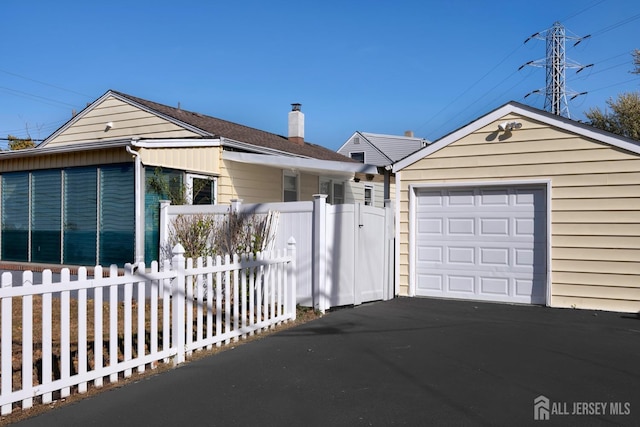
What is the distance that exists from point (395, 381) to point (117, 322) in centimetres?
301

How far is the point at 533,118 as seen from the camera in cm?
989

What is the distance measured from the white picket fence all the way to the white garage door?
12.1 feet

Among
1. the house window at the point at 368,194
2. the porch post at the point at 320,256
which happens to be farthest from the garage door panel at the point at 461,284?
the house window at the point at 368,194

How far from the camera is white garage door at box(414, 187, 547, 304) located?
987 cm

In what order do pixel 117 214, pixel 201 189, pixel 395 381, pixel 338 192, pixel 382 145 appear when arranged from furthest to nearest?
pixel 382 145
pixel 338 192
pixel 201 189
pixel 117 214
pixel 395 381

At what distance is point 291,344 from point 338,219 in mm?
2919

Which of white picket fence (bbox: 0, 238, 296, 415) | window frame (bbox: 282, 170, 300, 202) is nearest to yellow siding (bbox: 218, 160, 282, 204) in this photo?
window frame (bbox: 282, 170, 300, 202)

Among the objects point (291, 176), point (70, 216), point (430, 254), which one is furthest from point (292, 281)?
point (291, 176)

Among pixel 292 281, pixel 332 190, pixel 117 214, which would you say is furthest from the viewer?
pixel 332 190

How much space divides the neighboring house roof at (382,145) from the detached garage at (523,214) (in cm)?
2893

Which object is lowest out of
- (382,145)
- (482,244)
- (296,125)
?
(482,244)

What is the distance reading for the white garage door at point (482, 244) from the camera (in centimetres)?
987

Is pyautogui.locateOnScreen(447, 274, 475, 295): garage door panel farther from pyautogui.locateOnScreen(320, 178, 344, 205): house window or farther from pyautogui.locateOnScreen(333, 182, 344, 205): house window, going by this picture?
pyautogui.locateOnScreen(333, 182, 344, 205): house window

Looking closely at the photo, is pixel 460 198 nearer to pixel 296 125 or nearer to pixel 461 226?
pixel 461 226
